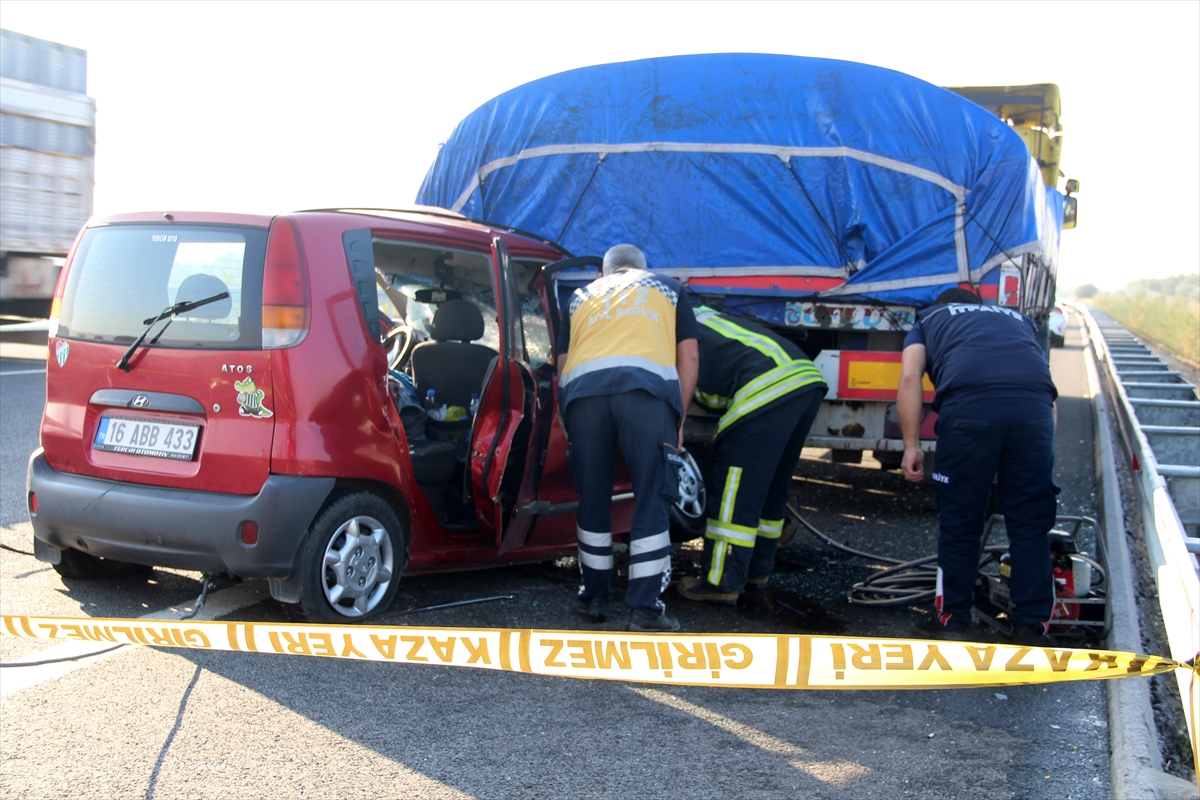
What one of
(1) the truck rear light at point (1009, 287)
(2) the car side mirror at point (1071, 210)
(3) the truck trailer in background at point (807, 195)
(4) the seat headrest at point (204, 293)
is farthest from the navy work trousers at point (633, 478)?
(2) the car side mirror at point (1071, 210)

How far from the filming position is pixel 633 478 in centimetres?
441

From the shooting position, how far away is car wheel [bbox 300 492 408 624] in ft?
12.7

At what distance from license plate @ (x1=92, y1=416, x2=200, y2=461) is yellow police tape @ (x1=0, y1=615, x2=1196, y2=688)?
794 mm

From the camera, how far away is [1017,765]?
10.5 feet

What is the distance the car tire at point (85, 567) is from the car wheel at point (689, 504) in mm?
2657

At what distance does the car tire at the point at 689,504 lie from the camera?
5523mm

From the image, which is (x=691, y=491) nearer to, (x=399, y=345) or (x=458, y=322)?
(x=458, y=322)

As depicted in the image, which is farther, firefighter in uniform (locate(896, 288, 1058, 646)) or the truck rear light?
the truck rear light

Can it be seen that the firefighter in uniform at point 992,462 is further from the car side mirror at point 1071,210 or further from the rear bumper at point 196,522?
the car side mirror at point 1071,210

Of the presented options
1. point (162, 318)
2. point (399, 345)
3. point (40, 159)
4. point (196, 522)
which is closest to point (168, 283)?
point (162, 318)

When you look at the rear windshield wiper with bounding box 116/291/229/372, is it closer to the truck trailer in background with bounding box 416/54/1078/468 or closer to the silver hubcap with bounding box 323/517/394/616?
the silver hubcap with bounding box 323/517/394/616

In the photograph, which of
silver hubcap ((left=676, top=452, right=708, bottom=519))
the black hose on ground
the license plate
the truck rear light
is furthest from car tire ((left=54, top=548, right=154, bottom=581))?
the truck rear light

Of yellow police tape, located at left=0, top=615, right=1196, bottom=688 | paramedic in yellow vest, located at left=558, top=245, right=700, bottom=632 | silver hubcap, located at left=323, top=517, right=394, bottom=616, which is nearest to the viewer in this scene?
yellow police tape, located at left=0, top=615, right=1196, bottom=688

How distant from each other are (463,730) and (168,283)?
205cm
